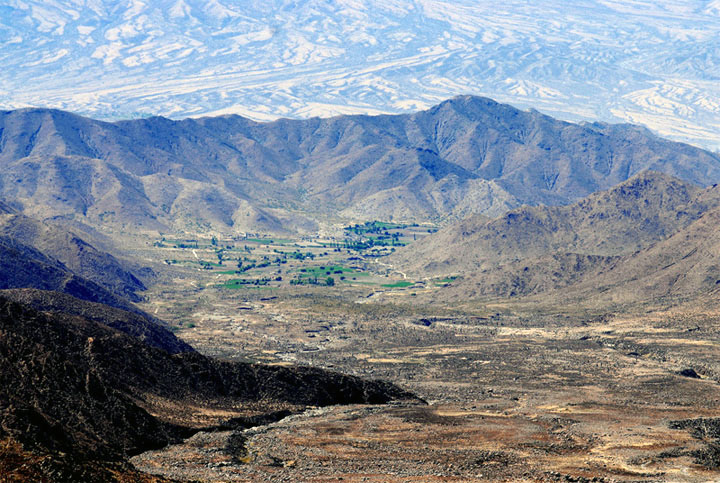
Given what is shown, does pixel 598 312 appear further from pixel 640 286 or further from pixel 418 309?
pixel 418 309

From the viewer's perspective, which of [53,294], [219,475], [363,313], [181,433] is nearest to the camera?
[219,475]

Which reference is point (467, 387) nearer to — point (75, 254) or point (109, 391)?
point (109, 391)

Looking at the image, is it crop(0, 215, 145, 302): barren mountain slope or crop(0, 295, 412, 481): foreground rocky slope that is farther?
crop(0, 215, 145, 302): barren mountain slope

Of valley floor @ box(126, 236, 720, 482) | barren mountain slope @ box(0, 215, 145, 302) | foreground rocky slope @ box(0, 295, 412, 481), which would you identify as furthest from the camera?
barren mountain slope @ box(0, 215, 145, 302)

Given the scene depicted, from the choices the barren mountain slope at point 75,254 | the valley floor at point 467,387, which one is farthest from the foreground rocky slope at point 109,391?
the barren mountain slope at point 75,254

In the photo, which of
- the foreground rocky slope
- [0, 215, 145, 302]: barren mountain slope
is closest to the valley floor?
the foreground rocky slope

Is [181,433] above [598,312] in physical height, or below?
above

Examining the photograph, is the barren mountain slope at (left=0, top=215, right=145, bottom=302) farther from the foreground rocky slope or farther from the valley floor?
the foreground rocky slope

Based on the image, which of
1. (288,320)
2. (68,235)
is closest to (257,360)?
(288,320)
